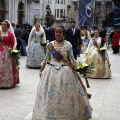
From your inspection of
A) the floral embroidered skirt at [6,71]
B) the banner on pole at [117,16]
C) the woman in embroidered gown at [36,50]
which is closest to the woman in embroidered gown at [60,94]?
the floral embroidered skirt at [6,71]

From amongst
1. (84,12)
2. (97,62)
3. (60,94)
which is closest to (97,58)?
(97,62)

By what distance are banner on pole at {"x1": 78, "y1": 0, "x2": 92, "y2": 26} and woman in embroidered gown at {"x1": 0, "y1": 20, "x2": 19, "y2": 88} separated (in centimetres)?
1732

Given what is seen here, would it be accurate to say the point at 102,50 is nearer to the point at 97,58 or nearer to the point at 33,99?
the point at 97,58

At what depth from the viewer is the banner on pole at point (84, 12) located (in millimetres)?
26641

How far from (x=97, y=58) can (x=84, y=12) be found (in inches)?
592

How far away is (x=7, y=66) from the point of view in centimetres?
952

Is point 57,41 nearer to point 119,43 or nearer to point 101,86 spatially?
point 101,86

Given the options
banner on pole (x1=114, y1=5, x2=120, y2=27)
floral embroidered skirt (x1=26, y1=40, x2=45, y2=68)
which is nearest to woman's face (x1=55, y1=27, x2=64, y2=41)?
floral embroidered skirt (x1=26, y1=40, x2=45, y2=68)

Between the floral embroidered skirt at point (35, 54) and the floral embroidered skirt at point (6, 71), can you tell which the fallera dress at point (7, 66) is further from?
the floral embroidered skirt at point (35, 54)

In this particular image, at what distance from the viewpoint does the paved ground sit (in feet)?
22.8

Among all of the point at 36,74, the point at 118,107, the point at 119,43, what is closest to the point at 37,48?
the point at 36,74

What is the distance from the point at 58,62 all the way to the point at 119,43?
1779 centimetres

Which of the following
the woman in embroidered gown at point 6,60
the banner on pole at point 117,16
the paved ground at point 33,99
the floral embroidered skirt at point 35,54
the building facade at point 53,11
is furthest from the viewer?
the building facade at point 53,11

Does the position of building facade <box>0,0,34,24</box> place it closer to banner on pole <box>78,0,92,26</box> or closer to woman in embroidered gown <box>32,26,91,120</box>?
banner on pole <box>78,0,92,26</box>
